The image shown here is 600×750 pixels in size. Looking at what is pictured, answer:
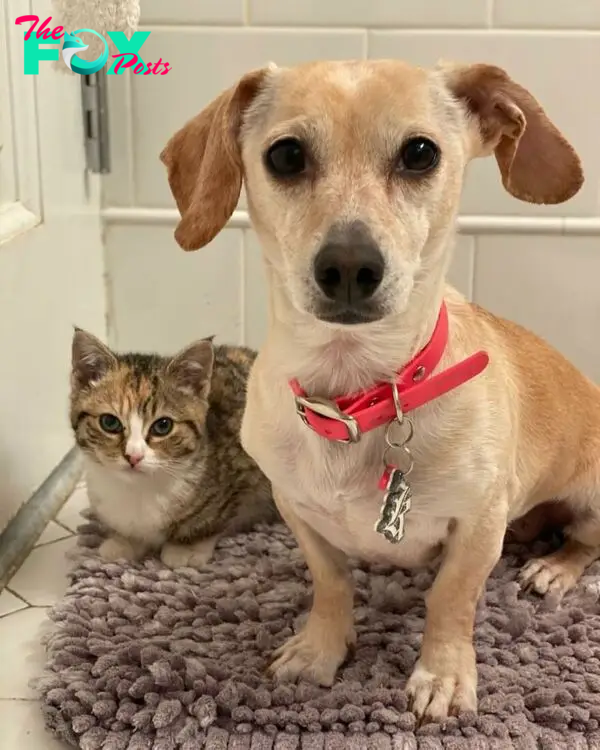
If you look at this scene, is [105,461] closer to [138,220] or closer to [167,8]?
[138,220]

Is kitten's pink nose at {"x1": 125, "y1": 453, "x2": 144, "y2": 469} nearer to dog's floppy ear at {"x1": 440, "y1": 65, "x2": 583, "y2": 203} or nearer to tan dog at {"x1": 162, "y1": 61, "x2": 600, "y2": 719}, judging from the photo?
tan dog at {"x1": 162, "y1": 61, "x2": 600, "y2": 719}

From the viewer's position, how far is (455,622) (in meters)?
1.17

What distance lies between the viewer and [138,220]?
1.91 metres

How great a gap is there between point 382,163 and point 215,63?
959 mm

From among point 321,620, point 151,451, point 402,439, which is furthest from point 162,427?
point 402,439

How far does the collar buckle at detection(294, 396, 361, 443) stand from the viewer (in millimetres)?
1046

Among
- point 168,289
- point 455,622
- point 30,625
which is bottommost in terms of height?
point 30,625

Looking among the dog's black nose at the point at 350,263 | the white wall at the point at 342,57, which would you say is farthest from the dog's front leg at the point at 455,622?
the white wall at the point at 342,57

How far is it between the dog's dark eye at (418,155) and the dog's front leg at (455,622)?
0.43 m

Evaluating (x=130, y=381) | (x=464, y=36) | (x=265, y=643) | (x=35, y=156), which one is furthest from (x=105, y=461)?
(x=464, y=36)

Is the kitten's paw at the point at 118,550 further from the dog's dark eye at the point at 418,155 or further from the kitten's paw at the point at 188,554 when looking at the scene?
the dog's dark eye at the point at 418,155

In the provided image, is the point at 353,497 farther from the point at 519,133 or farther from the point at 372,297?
the point at 519,133

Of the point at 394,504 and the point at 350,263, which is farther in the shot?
the point at 394,504

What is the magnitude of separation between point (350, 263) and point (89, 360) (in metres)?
0.72
